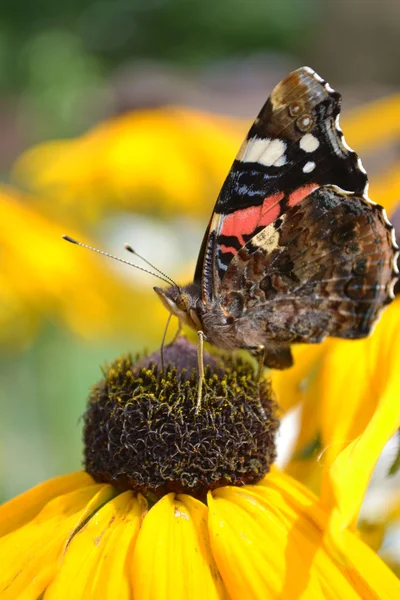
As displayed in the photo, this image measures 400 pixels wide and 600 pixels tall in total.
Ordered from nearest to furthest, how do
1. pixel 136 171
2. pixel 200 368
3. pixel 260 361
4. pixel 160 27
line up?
pixel 200 368 < pixel 260 361 < pixel 136 171 < pixel 160 27

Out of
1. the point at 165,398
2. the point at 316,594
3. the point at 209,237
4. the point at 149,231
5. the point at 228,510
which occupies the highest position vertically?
the point at 149,231

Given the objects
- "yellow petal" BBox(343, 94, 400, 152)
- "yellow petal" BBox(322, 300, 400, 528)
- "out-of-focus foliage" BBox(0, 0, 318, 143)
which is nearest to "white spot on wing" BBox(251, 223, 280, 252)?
"yellow petal" BBox(322, 300, 400, 528)

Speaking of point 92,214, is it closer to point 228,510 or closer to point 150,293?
point 150,293

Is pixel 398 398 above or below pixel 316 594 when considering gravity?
above

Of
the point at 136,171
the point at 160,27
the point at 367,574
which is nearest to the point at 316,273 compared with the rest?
the point at 367,574

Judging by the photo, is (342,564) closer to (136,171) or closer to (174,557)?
(174,557)

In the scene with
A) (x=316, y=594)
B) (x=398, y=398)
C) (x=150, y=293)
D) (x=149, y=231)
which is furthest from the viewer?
(x=149, y=231)

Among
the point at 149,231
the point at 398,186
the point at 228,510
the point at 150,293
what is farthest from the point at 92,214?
the point at 228,510
